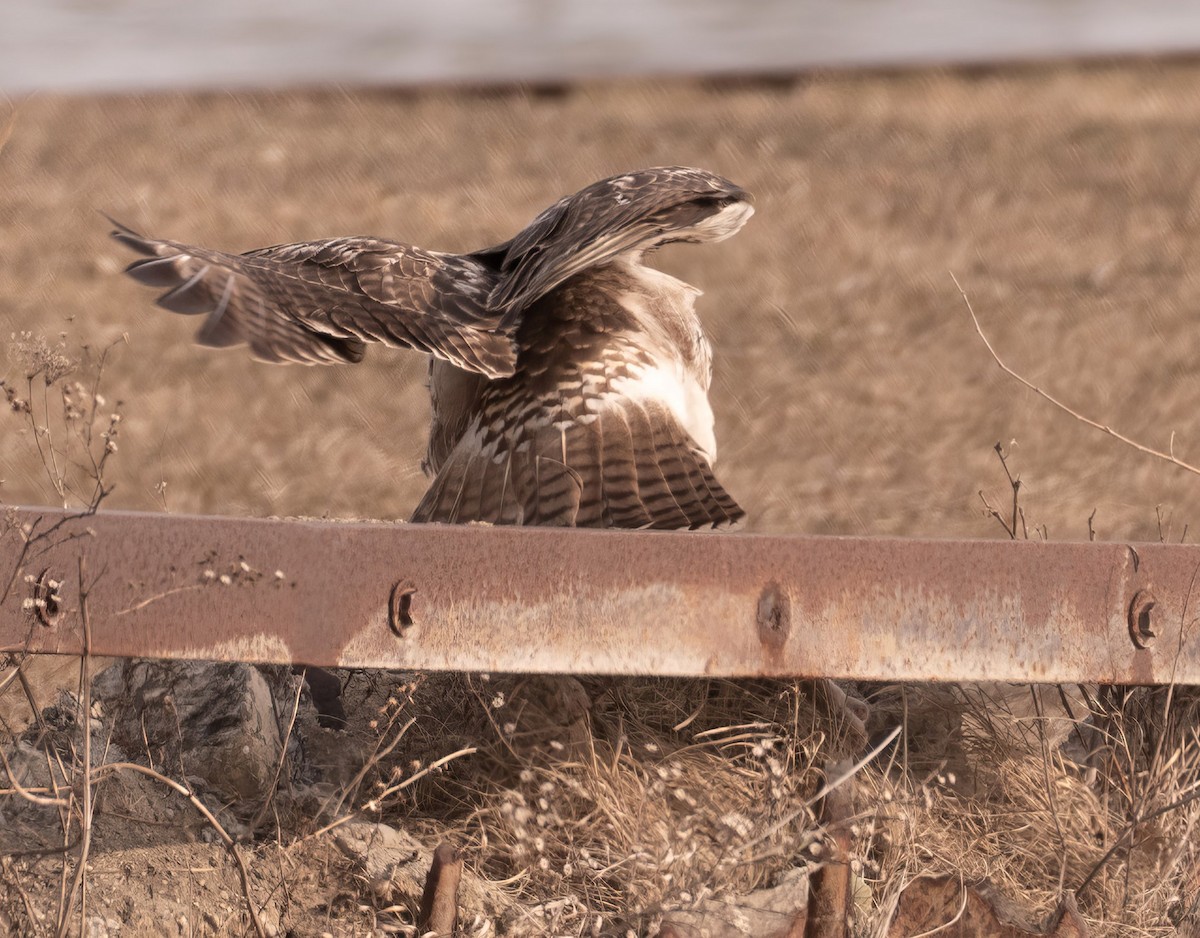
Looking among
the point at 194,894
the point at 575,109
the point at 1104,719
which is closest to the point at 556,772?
the point at 194,894

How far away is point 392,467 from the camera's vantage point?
608 centimetres

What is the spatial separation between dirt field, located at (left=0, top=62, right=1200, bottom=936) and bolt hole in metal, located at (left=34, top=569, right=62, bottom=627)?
0.42 m

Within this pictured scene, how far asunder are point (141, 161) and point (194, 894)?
25.8ft

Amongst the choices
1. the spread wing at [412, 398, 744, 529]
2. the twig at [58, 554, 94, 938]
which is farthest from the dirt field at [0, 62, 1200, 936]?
the spread wing at [412, 398, 744, 529]

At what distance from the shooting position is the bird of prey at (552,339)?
240cm

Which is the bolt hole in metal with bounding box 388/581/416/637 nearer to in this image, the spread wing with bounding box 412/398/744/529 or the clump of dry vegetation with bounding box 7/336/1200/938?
the clump of dry vegetation with bounding box 7/336/1200/938

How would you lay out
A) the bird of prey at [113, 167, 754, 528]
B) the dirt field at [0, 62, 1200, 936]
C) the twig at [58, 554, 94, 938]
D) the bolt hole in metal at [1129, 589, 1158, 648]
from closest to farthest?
the twig at [58, 554, 94, 938] → the bolt hole in metal at [1129, 589, 1158, 648] → the dirt field at [0, 62, 1200, 936] → the bird of prey at [113, 167, 754, 528]

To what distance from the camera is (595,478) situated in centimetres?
257

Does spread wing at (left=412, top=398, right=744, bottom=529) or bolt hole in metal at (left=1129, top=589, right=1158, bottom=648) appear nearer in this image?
bolt hole in metal at (left=1129, top=589, right=1158, bottom=648)

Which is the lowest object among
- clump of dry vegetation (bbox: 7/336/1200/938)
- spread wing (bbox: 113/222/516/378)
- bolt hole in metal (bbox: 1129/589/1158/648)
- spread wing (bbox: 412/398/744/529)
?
clump of dry vegetation (bbox: 7/336/1200/938)

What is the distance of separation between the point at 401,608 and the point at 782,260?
6.66 meters

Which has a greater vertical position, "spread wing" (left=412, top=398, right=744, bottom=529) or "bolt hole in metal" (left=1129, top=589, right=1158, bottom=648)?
"spread wing" (left=412, top=398, right=744, bottom=529)

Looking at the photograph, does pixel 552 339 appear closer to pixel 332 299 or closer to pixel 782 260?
pixel 332 299

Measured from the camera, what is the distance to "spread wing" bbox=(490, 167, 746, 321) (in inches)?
98.0
